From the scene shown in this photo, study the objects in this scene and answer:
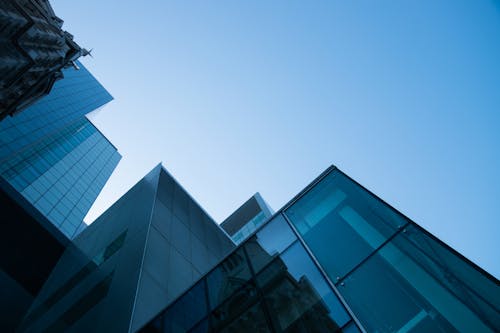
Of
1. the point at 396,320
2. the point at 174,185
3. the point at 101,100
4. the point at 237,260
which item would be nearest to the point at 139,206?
the point at 174,185

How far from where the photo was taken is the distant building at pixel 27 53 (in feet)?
52.6

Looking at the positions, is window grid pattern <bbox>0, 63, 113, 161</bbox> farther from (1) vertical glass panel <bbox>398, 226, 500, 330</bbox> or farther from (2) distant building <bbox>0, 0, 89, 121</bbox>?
(1) vertical glass panel <bbox>398, 226, 500, 330</bbox>

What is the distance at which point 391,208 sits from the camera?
300 inches

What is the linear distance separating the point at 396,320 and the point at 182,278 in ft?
37.5

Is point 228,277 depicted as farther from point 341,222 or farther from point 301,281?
point 341,222

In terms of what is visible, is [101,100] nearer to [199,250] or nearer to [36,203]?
[36,203]

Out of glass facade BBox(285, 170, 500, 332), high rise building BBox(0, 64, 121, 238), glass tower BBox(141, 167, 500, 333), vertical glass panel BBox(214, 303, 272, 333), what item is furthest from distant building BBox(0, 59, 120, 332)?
glass facade BBox(285, 170, 500, 332)

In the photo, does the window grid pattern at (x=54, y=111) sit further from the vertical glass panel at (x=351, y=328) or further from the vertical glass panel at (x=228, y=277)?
the vertical glass panel at (x=351, y=328)

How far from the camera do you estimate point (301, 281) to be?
753 centimetres

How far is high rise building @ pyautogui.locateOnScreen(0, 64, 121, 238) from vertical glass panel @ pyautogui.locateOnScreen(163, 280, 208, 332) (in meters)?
33.2

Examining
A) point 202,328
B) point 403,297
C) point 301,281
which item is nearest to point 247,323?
point 301,281

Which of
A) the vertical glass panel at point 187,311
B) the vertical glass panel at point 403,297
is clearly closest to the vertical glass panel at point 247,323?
the vertical glass panel at point 187,311

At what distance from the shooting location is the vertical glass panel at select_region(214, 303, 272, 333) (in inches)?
283

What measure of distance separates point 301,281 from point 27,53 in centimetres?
2146
